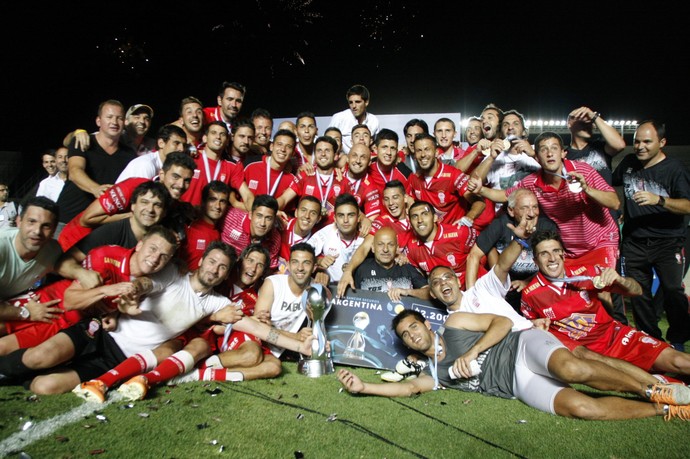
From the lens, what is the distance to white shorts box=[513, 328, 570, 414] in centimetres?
305

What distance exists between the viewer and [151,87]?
11.2 meters

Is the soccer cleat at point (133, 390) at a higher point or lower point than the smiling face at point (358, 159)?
lower

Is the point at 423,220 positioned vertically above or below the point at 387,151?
below

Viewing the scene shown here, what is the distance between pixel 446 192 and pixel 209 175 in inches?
110

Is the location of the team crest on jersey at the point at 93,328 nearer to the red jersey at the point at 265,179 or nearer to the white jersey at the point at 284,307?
the white jersey at the point at 284,307

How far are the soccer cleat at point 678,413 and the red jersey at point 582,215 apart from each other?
1.85 m

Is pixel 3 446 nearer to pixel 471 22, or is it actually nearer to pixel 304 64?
pixel 304 64

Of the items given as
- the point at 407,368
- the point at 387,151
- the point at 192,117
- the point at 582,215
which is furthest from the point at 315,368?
Result: the point at 192,117

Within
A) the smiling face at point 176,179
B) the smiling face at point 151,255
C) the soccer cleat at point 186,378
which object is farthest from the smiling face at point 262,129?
the soccer cleat at point 186,378

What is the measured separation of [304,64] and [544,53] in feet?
25.8

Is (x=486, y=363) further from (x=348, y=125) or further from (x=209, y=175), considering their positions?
(x=348, y=125)

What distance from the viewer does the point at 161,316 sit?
11.7 feet

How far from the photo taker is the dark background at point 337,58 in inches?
401

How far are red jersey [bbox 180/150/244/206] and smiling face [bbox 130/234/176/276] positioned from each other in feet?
4.55
